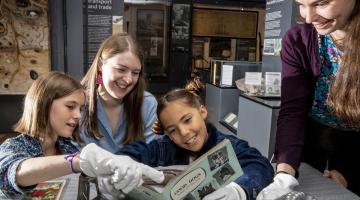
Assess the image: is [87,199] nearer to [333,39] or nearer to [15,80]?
[333,39]

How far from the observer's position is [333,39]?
1.12 m

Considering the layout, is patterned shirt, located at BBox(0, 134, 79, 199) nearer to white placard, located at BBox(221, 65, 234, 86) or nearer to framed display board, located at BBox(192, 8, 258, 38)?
white placard, located at BBox(221, 65, 234, 86)

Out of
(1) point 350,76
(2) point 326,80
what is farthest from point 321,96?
(1) point 350,76

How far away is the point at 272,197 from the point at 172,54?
530 centimetres

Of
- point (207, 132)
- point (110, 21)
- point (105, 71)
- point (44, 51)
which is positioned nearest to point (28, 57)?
point (44, 51)

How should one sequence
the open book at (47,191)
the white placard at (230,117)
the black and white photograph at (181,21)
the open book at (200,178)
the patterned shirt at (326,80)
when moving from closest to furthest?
the open book at (200,178), the open book at (47,191), the patterned shirt at (326,80), the white placard at (230,117), the black and white photograph at (181,21)

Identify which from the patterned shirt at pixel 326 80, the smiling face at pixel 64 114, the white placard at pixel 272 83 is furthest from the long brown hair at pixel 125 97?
the white placard at pixel 272 83

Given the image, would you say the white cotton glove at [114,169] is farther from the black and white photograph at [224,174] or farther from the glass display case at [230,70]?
the glass display case at [230,70]

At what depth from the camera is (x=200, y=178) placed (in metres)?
0.79

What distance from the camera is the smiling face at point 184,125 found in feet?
3.78

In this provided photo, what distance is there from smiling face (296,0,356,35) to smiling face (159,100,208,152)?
0.49 m

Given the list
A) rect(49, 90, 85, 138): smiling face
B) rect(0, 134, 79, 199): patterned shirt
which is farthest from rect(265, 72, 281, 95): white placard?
rect(0, 134, 79, 199): patterned shirt

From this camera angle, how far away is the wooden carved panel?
11.9 ft

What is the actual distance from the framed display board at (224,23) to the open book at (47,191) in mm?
5462
